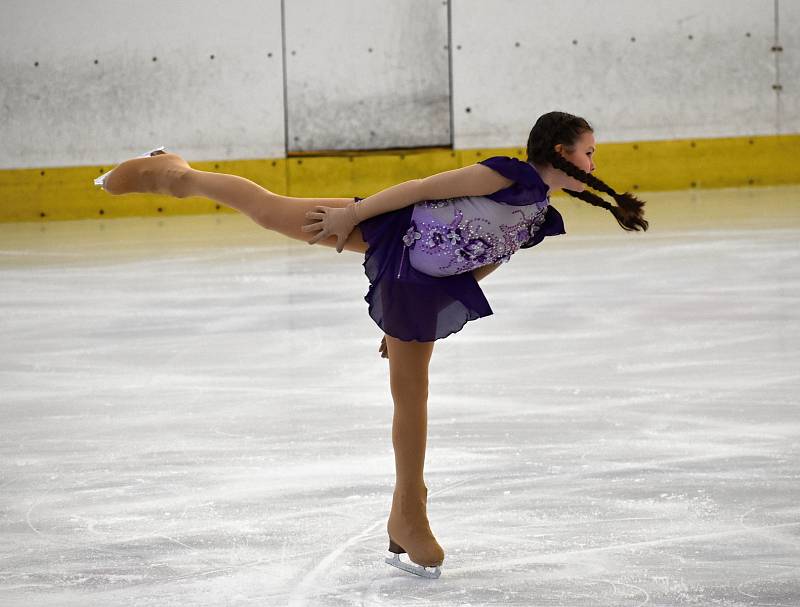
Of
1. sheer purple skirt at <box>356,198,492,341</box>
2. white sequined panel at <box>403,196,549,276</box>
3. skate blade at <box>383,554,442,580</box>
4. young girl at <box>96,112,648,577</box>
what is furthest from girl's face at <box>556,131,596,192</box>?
skate blade at <box>383,554,442,580</box>

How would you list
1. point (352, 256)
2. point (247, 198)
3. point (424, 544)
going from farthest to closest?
1. point (352, 256)
2. point (247, 198)
3. point (424, 544)

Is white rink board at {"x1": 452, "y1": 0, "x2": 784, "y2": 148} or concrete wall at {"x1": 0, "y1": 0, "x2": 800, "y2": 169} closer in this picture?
concrete wall at {"x1": 0, "y1": 0, "x2": 800, "y2": 169}

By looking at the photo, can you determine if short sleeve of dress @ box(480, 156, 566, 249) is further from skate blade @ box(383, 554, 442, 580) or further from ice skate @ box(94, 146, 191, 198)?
ice skate @ box(94, 146, 191, 198)

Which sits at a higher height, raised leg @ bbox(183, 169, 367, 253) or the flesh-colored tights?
raised leg @ bbox(183, 169, 367, 253)

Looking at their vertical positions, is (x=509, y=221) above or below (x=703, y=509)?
above

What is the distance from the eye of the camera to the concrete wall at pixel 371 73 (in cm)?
1291

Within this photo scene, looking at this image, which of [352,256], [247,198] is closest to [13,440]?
[247,198]

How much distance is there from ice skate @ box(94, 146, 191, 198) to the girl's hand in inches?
19.0

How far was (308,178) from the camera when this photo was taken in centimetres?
1306

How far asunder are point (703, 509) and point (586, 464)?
20.3 inches

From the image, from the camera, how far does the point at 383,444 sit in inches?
158

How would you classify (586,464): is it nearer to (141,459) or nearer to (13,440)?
(141,459)

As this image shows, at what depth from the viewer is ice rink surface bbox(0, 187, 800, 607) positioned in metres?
2.84

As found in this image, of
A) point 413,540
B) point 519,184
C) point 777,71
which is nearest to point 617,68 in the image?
point 777,71
